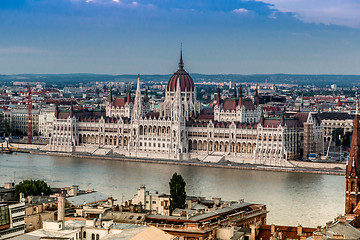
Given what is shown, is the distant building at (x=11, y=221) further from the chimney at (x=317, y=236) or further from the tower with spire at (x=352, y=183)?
the tower with spire at (x=352, y=183)

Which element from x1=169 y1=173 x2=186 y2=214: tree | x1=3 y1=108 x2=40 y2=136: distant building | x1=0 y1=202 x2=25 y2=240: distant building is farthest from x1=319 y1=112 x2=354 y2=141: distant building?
x1=0 y1=202 x2=25 y2=240: distant building

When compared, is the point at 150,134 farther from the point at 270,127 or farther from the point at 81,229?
the point at 81,229

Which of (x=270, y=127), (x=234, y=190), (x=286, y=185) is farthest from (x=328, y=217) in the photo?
(x=270, y=127)

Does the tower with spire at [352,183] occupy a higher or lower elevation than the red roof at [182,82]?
lower

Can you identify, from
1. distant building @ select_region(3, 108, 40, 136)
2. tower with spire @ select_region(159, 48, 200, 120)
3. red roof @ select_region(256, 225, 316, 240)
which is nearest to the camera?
red roof @ select_region(256, 225, 316, 240)

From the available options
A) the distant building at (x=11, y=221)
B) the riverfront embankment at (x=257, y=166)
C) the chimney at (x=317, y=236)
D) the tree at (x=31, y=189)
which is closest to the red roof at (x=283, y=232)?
the chimney at (x=317, y=236)

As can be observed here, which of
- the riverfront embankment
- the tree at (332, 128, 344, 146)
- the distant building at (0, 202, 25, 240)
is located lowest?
the riverfront embankment

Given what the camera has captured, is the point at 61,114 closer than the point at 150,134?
No

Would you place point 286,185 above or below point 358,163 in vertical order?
below

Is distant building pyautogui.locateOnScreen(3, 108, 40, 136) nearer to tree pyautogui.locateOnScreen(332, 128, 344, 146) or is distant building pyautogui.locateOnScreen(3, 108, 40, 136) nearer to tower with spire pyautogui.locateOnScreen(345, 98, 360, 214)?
tree pyautogui.locateOnScreen(332, 128, 344, 146)
